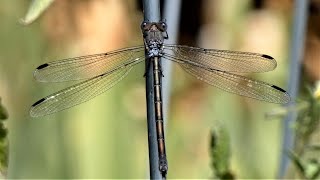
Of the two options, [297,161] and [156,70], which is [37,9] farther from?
[297,161]

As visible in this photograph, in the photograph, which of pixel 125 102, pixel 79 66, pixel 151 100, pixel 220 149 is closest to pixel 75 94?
pixel 79 66

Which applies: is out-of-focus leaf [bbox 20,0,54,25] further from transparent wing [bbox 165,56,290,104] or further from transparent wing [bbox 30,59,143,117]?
transparent wing [bbox 165,56,290,104]

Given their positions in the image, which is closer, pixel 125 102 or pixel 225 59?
pixel 225 59

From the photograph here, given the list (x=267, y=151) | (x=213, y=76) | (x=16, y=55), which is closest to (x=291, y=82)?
(x=213, y=76)

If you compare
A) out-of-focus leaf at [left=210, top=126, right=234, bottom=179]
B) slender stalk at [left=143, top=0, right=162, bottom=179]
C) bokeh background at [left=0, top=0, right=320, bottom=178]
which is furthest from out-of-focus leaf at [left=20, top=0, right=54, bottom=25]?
bokeh background at [left=0, top=0, right=320, bottom=178]

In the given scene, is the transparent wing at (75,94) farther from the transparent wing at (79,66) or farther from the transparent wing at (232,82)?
the transparent wing at (232,82)

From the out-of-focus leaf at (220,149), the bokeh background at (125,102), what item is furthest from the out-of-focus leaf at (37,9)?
the bokeh background at (125,102)
